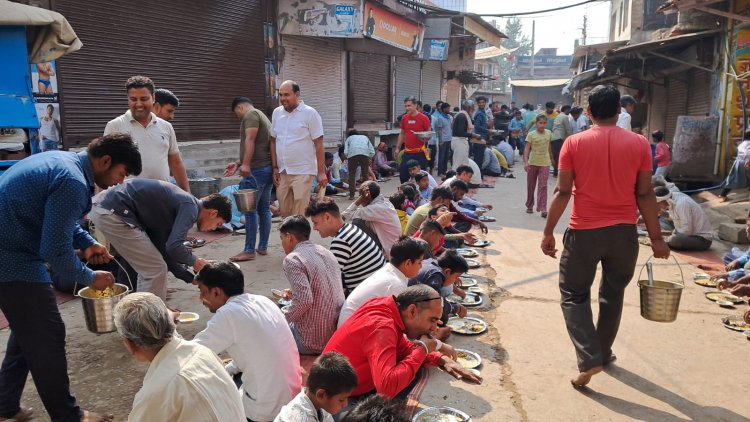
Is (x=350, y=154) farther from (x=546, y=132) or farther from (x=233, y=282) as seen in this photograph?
(x=233, y=282)

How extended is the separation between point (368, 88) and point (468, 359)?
1292cm

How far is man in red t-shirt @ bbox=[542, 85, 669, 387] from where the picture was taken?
338 cm

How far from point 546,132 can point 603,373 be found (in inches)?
241

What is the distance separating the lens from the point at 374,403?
6.01 feet

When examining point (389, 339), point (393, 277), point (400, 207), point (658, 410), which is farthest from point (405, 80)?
point (389, 339)

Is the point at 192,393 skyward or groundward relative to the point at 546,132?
groundward

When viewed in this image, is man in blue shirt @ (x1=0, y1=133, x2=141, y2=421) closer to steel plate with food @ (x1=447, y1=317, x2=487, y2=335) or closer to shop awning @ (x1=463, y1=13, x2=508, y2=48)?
steel plate with food @ (x1=447, y1=317, x2=487, y2=335)

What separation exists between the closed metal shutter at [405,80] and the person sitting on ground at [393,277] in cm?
1501

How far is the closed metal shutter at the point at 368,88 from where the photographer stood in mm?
14781

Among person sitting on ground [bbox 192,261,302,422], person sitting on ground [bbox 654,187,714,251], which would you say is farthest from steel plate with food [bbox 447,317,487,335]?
person sitting on ground [bbox 654,187,714,251]

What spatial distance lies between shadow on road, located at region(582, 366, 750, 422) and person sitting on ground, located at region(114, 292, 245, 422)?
2.37 meters

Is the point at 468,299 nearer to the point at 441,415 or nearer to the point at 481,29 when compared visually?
the point at 441,415

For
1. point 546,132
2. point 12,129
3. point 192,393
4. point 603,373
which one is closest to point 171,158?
point 12,129

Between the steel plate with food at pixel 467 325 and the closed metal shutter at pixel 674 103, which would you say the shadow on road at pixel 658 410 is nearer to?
the steel plate with food at pixel 467 325
